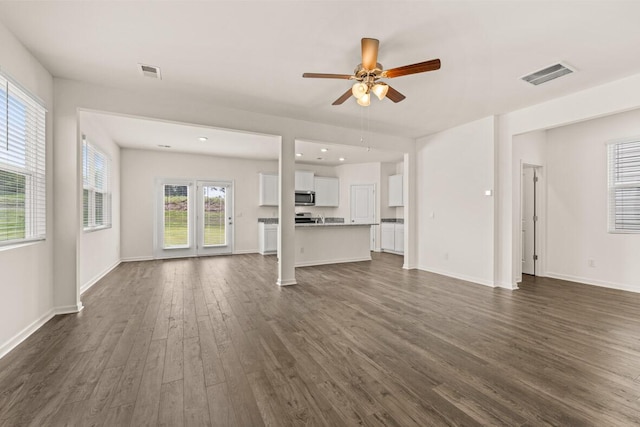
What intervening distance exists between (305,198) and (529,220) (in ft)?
18.7

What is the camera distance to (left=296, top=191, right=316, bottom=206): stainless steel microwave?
893 cm

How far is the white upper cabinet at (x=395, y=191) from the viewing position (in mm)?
8680

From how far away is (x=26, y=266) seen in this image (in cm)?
283

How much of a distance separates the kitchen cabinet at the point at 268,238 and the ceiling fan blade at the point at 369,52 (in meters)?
6.00

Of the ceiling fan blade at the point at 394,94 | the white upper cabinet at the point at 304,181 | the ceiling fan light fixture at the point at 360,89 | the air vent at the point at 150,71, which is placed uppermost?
the air vent at the point at 150,71

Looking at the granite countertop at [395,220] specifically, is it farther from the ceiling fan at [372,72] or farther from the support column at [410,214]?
the ceiling fan at [372,72]

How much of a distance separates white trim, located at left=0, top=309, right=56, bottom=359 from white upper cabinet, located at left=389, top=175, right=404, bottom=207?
25.8 ft

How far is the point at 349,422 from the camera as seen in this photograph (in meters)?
1.66

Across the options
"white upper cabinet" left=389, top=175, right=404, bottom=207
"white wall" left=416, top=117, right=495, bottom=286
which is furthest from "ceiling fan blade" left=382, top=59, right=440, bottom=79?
"white upper cabinet" left=389, top=175, right=404, bottom=207

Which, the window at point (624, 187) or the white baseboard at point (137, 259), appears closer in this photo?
the window at point (624, 187)

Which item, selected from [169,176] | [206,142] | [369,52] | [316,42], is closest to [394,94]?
[369,52]

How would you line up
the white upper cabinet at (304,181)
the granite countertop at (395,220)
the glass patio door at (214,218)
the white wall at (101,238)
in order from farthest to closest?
the white upper cabinet at (304,181) → the granite countertop at (395,220) → the glass patio door at (214,218) → the white wall at (101,238)

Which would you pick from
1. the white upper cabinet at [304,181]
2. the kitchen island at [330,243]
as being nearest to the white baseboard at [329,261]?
the kitchen island at [330,243]

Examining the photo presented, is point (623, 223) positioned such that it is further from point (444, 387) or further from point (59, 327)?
point (59, 327)
